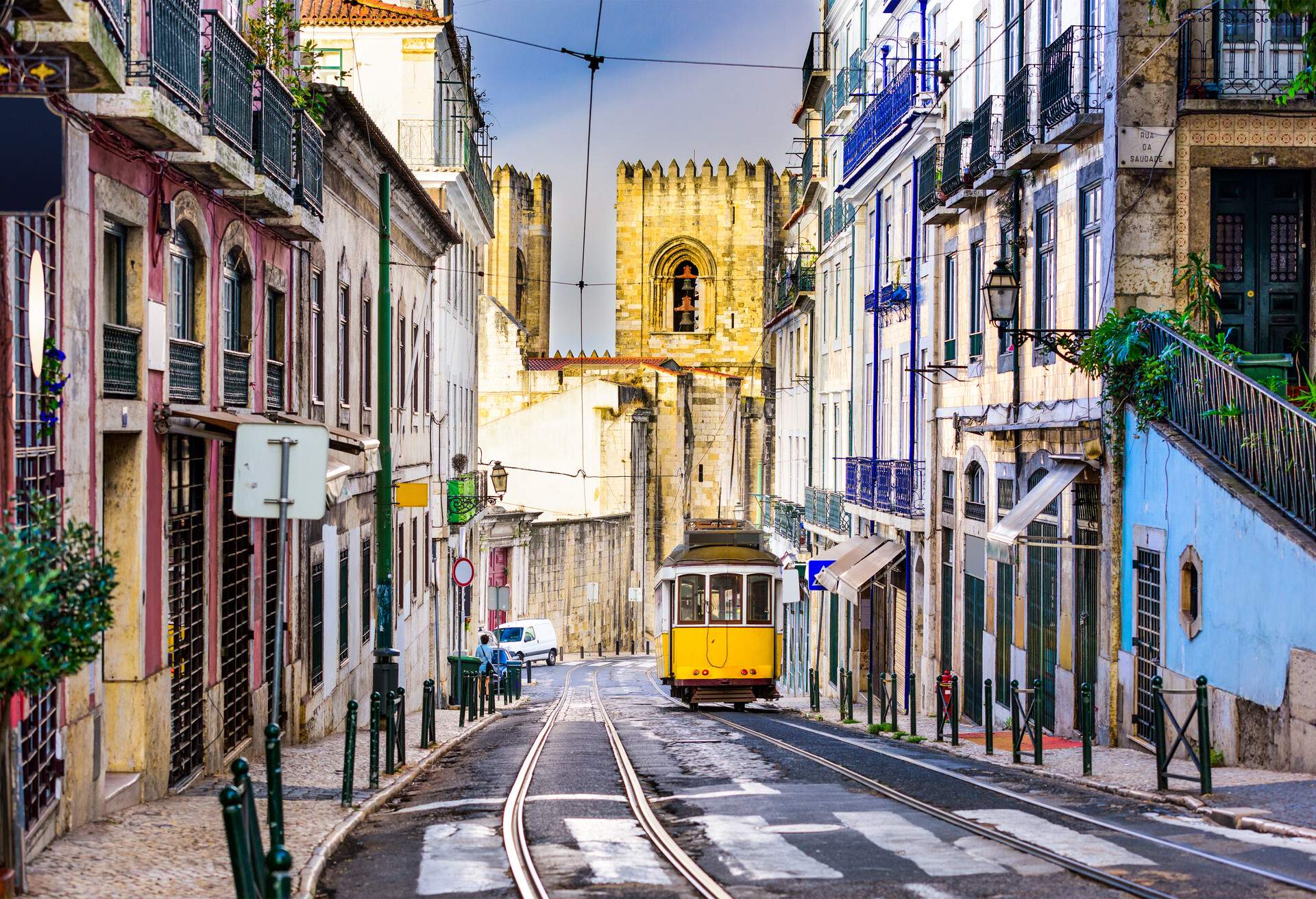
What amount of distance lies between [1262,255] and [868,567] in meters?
11.6

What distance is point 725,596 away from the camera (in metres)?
25.7

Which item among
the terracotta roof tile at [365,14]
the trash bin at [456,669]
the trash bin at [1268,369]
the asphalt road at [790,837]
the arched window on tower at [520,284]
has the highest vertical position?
the arched window on tower at [520,284]

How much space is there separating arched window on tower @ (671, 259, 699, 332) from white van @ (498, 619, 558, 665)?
1217 inches

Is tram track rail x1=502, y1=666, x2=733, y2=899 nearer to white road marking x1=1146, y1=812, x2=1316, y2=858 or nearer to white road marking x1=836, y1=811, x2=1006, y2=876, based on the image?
white road marking x1=836, y1=811, x2=1006, y2=876

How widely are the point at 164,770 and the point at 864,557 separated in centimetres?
1838

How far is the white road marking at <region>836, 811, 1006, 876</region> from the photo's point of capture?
9031mm

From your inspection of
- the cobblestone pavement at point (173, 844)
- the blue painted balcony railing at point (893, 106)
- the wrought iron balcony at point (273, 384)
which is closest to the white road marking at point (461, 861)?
the cobblestone pavement at point (173, 844)

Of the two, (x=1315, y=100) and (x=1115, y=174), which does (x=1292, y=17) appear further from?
(x=1115, y=174)

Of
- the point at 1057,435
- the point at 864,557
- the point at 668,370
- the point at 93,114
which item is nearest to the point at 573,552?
the point at 668,370

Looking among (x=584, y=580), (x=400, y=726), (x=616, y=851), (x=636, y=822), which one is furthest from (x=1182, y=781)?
(x=584, y=580)

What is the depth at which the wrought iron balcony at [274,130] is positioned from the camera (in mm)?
14328

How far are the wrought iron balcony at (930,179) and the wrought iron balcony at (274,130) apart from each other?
12.1 meters

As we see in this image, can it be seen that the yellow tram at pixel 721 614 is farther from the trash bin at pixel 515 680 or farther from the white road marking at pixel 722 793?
the white road marking at pixel 722 793

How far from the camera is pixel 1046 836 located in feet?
33.3
